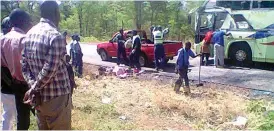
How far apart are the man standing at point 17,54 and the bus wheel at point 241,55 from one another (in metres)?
9.88

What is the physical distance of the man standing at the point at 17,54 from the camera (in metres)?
3.88

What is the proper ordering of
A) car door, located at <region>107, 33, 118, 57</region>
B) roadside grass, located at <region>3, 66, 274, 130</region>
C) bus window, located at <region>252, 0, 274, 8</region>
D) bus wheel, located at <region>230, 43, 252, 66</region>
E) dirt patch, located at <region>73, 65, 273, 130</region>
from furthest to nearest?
1. car door, located at <region>107, 33, 118, 57</region>
2. bus wheel, located at <region>230, 43, 252, 66</region>
3. bus window, located at <region>252, 0, 274, 8</region>
4. dirt patch, located at <region>73, 65, 273, 130</region>
5. roadside grass, located at <region>3, 66, 274, 130</region>

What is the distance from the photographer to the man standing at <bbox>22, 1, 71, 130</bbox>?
301cm

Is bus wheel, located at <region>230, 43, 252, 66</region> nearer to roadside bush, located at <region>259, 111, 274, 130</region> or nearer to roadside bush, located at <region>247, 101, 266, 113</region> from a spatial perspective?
roadside bush, located at <region>247, 101, 266, 113</region>

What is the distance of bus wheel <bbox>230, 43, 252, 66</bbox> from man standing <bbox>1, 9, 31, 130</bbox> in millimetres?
9880

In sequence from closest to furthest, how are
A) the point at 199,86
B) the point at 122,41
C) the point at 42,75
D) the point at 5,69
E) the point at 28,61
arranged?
the point at 42,75 → the point at 28,61 → the point at 5,69 → the point at 199,86 → the point at 122,41

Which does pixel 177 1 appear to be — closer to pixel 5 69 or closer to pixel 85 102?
pixel 85 102

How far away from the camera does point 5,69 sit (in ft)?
13.5

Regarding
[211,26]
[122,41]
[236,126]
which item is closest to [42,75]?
[236,126]

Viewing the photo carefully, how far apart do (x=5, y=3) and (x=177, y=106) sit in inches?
1084

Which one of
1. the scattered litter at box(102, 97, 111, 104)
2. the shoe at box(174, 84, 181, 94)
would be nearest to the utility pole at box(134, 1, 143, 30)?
the shoe at box(174, 84, 181, 94)

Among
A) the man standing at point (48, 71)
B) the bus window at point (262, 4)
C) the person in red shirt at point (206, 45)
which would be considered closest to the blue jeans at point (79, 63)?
the person in red shirt at point (206, 45)

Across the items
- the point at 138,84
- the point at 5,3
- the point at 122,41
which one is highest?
the point at 5,3

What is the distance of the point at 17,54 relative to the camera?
3.87 m
